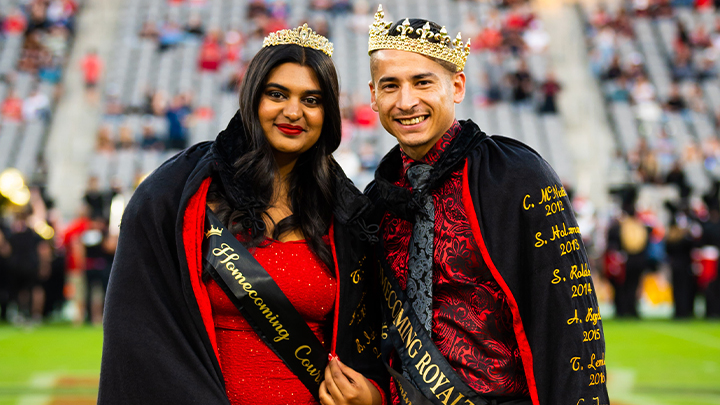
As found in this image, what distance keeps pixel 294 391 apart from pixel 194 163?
779 millimetres

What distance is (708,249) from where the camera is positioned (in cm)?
1205

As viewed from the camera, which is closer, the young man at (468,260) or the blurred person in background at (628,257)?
the young man at (468,260)

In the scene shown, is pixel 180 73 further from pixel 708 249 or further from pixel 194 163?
pixel 194 163

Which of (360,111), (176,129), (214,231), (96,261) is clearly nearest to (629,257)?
(360,111)

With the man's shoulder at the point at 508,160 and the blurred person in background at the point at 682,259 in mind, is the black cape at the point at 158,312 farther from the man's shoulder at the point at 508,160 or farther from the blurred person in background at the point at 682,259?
the blurred person in background at the point at 682,259

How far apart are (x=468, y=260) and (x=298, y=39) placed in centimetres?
93

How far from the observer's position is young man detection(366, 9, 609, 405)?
7.59 feet

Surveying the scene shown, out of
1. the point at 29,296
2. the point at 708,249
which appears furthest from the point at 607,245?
the point at 29,296

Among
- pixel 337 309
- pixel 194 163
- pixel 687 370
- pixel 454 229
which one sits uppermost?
pixel 194 163

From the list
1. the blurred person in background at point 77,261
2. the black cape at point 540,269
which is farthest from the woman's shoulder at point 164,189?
the blurred person in background at point 77,261

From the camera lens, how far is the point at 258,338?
2.52 metres

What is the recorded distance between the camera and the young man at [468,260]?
2312mm

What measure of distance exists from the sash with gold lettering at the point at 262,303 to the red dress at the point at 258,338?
0.10 feet

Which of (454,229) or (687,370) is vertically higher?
(454,229)
